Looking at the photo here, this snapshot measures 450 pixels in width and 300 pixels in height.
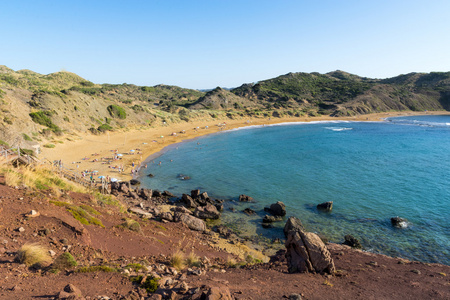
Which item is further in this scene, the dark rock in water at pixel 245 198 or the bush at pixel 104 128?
the bush at pixel 104 128

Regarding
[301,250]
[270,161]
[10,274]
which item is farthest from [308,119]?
[10,274]

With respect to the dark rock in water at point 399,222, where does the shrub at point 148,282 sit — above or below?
above

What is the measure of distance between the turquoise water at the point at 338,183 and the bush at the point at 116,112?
2239cm

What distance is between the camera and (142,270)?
398 inches

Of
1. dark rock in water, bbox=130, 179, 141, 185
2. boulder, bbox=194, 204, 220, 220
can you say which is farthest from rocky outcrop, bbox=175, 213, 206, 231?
dark rock in water, bbox=130, 179, 141, 185

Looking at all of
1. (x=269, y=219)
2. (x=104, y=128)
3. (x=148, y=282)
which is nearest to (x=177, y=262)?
(x=148, y=282)

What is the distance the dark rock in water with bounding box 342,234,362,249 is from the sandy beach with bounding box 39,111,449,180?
1152 inches

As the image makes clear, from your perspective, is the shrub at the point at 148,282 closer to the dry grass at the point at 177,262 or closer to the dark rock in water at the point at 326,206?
the dry grass at the point at 177,262

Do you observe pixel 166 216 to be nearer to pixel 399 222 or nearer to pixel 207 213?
pixel 207 213

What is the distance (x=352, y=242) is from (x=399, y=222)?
25.2 feet

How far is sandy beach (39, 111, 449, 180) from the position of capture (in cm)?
3919

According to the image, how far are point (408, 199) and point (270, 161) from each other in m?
23.5

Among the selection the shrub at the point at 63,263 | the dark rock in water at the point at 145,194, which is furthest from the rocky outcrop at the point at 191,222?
the shrub at the point at 63,263

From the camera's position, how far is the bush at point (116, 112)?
2753 inches
